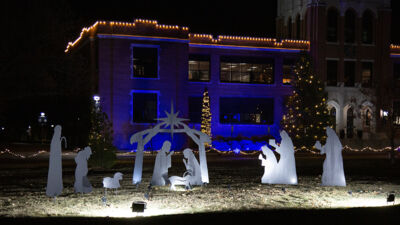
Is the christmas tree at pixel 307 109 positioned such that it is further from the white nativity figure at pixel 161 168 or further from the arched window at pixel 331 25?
the white nativity figure at pixel 161 168

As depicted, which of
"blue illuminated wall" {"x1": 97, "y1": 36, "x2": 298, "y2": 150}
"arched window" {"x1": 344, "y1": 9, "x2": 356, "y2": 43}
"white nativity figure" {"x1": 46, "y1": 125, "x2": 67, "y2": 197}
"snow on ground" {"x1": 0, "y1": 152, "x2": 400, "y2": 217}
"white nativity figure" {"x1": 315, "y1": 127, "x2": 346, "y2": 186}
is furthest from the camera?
"arched window" {"x1": 344, "y1": 9, "x2": 356, "y2": 43}

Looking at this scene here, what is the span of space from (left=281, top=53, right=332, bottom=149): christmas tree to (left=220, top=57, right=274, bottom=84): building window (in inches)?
159

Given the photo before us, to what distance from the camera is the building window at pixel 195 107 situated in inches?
1630

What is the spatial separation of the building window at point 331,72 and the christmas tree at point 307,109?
19.0 feet

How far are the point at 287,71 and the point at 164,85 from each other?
38.6 ft

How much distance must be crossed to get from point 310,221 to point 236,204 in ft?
10.8

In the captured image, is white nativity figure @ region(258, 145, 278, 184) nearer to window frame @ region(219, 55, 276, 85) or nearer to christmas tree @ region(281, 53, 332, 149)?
christmas tree @ region(281, 53, 332, 149)

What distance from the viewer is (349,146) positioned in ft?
132

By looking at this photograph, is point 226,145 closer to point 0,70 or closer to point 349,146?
point 349,146

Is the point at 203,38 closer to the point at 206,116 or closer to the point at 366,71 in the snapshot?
the point at 206,116

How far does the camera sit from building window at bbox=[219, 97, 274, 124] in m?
42.5

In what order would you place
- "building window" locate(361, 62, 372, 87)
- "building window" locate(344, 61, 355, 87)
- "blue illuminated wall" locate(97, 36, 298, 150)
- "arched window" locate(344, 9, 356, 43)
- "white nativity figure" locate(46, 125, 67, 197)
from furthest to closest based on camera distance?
"building window" locate(361, 62, 372, 87) → "arched window" locate(344, 9, 356, 43) → "building window" locate(344, 61, 355, 87) → "blue illuminated wall" locate(97, 36, 298, 150) → "white nativity figure" locate(46, 125, 67, 197)

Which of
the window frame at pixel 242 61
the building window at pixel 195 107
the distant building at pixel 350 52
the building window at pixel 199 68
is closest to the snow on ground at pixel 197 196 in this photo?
the building window at pixel 195 107

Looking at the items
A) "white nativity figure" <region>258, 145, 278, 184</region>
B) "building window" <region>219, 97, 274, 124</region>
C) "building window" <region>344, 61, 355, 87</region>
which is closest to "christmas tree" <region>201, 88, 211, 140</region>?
"building window" <region>219, 97, 274, 124</region>
